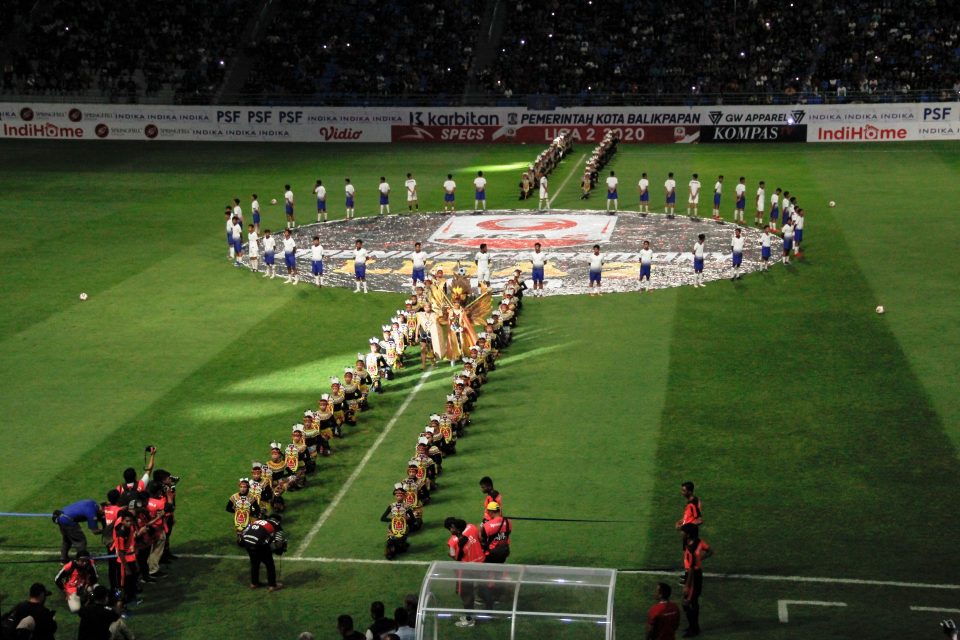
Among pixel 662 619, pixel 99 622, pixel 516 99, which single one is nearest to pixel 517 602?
pixel 662 619

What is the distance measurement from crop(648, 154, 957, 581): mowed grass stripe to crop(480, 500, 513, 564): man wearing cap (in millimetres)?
2142

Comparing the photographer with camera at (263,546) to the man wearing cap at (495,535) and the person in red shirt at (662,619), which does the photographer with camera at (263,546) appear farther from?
the person in red shirt at (662,619)

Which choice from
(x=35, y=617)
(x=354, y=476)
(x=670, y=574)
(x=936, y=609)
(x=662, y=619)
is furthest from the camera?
(x=354, y=476)

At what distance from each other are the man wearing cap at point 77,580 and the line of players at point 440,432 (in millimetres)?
3806

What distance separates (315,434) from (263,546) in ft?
15.3

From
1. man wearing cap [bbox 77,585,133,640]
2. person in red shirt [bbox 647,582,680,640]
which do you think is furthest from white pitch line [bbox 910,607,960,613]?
man wearing cap [bbox 77,585,133,640]

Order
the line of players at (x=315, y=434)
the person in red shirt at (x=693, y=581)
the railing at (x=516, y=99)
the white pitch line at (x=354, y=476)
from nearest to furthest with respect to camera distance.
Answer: the person in red shirt at (x=693, y=581) < the line of players at (x=315, y=434) < the white pitch line at (x=354, y=476) < the railing at (x=516, y=99)

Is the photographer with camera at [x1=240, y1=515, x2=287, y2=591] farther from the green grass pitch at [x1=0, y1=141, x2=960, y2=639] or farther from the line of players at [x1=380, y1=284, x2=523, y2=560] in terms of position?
the line of players at [x1=380, y1=284, x2=523, y2=560]

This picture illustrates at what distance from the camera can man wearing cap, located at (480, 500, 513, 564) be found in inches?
609

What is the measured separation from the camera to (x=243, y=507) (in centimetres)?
1689

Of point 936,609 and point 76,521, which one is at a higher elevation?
point 76,521

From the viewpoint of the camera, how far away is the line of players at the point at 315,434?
672 inches

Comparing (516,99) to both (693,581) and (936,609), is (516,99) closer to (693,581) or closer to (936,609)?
(936,609)

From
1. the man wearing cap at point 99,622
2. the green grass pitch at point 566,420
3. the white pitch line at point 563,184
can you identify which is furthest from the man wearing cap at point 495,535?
the white pitch line at point 563,184
